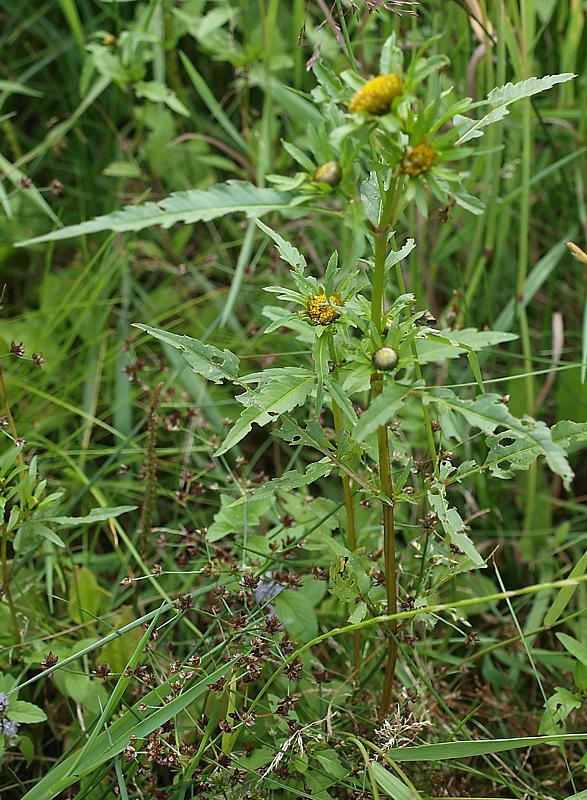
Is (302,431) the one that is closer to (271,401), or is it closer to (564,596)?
(271,401)

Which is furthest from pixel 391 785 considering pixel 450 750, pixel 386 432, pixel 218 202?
pixel 218 202

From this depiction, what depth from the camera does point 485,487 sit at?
1.76m

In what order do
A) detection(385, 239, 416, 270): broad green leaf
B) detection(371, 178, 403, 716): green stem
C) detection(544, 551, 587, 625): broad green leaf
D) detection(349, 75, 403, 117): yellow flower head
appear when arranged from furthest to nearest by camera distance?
detection(544, 551, 587, 625): broad green leaf
detection(385, 239, 416, 270): broad green leaf
detection(371, 178, 403, 716): green stem
detection(349, 75, 403, 117): yellow flower head

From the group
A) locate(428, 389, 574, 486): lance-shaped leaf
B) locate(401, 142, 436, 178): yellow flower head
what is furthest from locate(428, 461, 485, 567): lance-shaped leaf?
locate(401, 142, 436, 178): yellow flower head

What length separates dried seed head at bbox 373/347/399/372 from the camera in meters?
1.00

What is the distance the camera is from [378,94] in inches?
33.5

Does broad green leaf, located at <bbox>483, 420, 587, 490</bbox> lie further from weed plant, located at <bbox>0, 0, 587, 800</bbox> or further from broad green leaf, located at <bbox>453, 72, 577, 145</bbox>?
broad green leaf, located at <bbox>453, 72, 577, 145</bbox>

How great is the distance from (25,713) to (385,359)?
804 mm

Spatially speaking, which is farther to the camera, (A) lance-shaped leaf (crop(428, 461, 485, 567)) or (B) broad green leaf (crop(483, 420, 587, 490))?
(B) broad green leaf (crop(483, 420, 587, 490))

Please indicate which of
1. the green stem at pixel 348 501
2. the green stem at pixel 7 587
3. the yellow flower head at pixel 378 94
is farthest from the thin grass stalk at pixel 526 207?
the green stem at pixel 7 587

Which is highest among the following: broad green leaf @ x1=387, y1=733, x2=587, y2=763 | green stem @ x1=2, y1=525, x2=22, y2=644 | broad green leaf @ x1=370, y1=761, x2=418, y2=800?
green stem @ x1=2, y1=525, x2=22, y2=644

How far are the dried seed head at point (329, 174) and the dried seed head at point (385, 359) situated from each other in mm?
215

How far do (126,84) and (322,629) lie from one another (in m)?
1.47

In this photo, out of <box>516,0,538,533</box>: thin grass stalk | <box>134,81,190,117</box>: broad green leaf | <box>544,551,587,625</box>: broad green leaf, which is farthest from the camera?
<box>134,81,190,117</box>: broad green leaf
